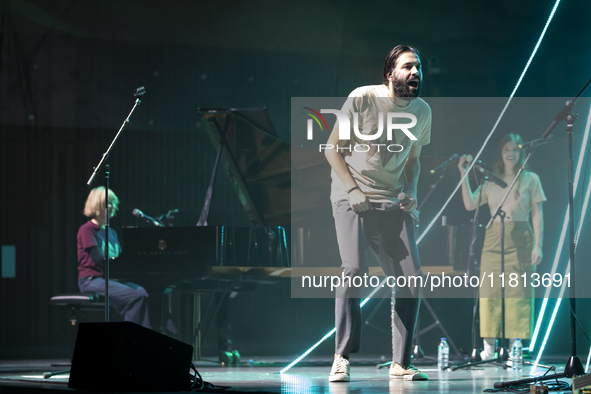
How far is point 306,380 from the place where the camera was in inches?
130

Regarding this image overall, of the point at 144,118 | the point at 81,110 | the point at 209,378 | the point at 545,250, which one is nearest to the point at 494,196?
the point at 545,250

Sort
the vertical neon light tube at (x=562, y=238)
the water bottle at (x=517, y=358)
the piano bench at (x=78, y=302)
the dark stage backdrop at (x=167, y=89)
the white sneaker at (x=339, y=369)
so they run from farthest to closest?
the dark stage backdrop at (x=167, y=89), the vertical neon light tube at (x=562, y=238), the piano bench at (x=78, y=302), the water bottle at (x=517, y=358), the white sneaker at (x=339, y=369)

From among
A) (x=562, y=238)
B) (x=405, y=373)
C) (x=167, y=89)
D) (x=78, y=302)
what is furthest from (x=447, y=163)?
(x=167, y=89)

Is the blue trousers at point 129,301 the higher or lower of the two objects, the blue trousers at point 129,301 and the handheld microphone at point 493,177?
the lower

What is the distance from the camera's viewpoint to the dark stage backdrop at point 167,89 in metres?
6.86

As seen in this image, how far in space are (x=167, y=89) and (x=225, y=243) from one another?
9.43ft

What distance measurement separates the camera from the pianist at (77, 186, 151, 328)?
4875 mm

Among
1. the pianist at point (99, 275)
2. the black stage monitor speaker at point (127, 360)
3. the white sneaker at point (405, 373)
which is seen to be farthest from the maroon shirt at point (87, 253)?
the white sneaker at point (405, 373)

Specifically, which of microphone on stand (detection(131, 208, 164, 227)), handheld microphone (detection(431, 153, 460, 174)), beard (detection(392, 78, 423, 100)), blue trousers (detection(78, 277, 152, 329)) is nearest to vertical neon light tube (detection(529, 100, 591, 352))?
handheld microphone (detection(431, 153, 460, 174))

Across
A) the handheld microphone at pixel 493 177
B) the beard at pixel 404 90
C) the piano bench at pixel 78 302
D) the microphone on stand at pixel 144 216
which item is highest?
the beard at pixel 404 90

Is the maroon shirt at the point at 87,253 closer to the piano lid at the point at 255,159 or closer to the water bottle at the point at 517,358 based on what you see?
the piano lid at the point at 255,159

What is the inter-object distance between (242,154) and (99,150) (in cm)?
245

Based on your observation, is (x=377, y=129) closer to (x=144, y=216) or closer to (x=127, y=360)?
(x=127, y=360)

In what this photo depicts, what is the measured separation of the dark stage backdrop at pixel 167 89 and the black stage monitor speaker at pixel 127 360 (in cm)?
386
